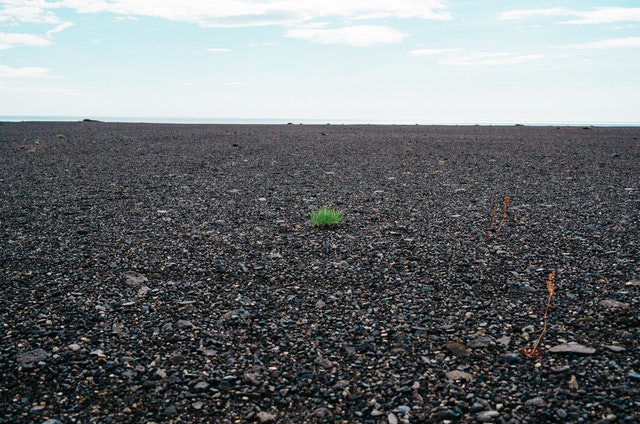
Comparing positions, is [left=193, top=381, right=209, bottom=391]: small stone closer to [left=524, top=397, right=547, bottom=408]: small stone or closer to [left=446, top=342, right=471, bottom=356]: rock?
[left=446, top=342, right=471, bottom=356]: rock

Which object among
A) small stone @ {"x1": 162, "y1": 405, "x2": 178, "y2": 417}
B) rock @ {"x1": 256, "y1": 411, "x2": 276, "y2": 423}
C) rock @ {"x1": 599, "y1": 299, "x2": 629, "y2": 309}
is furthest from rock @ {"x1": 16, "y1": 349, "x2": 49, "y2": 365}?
rock @ {"x1": 599, "y1": 299, "x2": 629, "y2": 309}

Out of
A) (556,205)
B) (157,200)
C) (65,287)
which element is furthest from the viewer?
(157,200)

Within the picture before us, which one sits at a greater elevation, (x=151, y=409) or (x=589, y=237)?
(x=589, y=237)

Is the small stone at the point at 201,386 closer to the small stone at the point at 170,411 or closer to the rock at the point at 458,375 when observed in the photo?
the small stone at the point at 170,411

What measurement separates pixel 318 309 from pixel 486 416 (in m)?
Result: 1.97

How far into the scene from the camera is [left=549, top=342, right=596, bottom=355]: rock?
3684 mm

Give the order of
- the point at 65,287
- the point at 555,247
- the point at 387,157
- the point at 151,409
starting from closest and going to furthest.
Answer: the point at 151,409
the point at 65,287
the point at 555,247
the point at 387,157

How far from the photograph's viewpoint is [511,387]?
3.29 meters

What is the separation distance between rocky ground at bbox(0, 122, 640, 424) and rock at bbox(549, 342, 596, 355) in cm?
2

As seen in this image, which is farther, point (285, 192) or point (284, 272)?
point (285, 192)

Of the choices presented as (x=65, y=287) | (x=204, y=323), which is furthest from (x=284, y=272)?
(x=65, y=287)

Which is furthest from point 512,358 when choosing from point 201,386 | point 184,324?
point 184,324

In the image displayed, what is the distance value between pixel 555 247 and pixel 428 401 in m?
4.08

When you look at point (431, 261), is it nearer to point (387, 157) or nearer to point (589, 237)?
point (589, 237)
